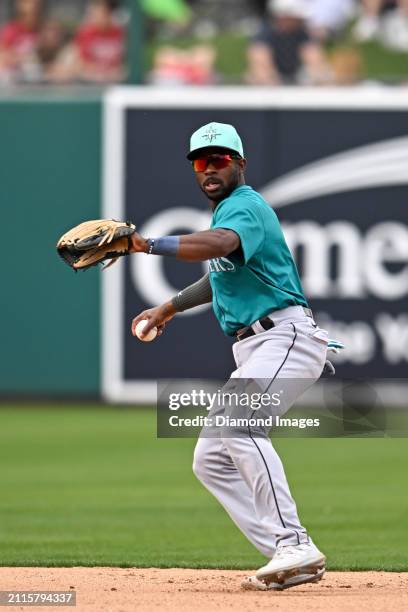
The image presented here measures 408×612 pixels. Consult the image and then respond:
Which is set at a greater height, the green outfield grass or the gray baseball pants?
the gray baseball pants

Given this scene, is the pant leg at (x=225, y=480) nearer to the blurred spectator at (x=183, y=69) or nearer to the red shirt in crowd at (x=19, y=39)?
the blurred spectator at (x=183, y=69)

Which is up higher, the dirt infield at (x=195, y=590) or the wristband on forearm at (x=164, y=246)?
the wristband on forearm at (x=164, y=246)

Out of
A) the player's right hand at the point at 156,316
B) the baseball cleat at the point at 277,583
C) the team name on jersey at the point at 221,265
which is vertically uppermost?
the team name on jersey at the point at 221,265

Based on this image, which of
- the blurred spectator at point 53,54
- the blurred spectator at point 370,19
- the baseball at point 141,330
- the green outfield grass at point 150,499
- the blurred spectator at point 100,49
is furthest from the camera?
the blurred spectator at point 370,19

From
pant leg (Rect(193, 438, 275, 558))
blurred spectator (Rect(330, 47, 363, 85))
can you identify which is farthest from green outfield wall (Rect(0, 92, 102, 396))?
pant leg (Rect(193, 438, 275, 558))

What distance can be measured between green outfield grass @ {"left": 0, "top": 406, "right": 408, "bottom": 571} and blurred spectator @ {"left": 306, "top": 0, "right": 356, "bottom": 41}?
15.1ft

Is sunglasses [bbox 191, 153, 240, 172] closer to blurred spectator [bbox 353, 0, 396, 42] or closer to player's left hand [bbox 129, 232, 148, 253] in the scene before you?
player's left hand [bbox 129, 232, 148, 253]

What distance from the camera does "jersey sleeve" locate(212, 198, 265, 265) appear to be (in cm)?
595

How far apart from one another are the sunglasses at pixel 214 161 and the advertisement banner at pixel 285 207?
7.92m

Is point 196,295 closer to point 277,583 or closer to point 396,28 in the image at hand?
point 277,583

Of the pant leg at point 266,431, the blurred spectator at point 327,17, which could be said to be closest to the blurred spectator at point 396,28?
the blurred spectator at point 327,17

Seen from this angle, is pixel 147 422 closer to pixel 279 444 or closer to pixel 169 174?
pixel 279 444

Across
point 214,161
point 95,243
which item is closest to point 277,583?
point 95,243

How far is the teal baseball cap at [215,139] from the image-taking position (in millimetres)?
6152
